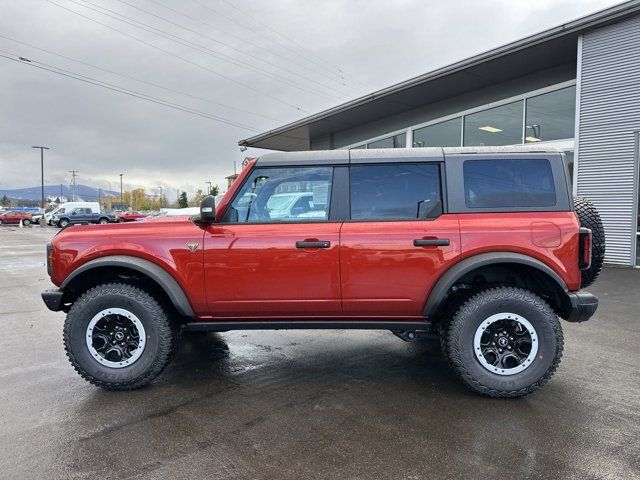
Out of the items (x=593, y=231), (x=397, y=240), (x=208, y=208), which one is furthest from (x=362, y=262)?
(x=593, y=231)

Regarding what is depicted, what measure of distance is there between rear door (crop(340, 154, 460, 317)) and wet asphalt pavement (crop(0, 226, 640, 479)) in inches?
31.3

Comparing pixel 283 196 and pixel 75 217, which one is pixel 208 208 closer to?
pixel 283 196

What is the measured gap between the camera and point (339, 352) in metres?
4.70

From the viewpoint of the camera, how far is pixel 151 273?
363 cm

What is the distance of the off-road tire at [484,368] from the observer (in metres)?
3.46

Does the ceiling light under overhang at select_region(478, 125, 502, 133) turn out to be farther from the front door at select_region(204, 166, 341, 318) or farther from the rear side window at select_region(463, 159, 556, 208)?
the front door at select_region(204, 166, 341, 318)

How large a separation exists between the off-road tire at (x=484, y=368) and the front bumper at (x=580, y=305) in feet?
0.52

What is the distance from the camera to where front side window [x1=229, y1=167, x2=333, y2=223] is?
12.4 ft

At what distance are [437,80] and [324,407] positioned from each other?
12.1 meters

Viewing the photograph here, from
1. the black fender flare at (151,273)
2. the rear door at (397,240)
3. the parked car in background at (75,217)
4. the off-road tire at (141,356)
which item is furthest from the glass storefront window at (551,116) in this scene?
the parked car in background at (75,217)

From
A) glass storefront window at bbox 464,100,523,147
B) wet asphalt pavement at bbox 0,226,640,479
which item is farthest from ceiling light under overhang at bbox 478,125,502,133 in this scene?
wet asphalt pavement at bbox 0,226,640,479

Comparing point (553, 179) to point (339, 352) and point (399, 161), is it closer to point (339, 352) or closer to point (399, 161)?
point (399, 161)

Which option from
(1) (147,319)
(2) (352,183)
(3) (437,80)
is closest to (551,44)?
(3) (437,80)

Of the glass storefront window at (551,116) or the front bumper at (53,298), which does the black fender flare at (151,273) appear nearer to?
the front bumper at (53,298)
